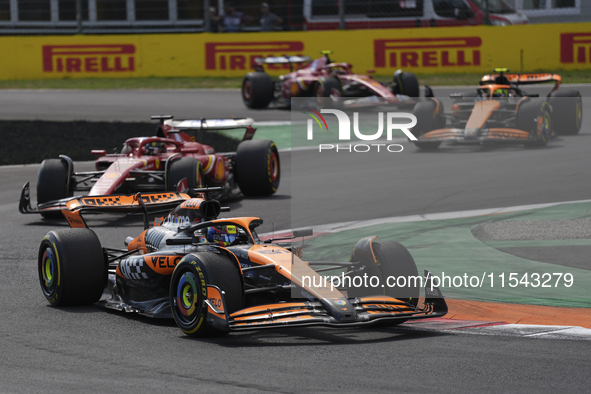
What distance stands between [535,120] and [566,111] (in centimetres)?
146

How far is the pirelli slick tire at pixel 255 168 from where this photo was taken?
1346cm

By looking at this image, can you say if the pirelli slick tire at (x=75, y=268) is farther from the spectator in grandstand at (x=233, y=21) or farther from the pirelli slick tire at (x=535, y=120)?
the spectator in grandstand at (x=233, y=21)

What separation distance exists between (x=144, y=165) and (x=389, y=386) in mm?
7904

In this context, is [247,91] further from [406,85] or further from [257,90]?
[406,85]

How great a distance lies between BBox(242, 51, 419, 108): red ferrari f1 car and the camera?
2084 cm

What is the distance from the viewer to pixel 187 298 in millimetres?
6527

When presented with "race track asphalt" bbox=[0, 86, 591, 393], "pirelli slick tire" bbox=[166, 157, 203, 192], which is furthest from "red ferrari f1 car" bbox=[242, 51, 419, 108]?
"race track asphalt" bbox=[0, 86, 591, 393]

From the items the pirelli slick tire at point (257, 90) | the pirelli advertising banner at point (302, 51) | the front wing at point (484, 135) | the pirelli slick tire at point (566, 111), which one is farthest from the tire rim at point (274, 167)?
the pirelli advertising banner at point (302, 51)

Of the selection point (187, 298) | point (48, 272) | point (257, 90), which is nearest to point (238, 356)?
point (187, 298)

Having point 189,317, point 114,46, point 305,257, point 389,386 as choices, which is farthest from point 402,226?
point 114,46

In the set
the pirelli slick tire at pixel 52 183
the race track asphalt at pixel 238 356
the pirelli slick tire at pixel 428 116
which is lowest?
the race track asphalt at pixel 238 356

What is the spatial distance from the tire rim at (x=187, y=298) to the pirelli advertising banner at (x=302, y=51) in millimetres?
19176

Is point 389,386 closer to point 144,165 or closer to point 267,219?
point 267,219

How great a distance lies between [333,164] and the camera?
52.7ft
